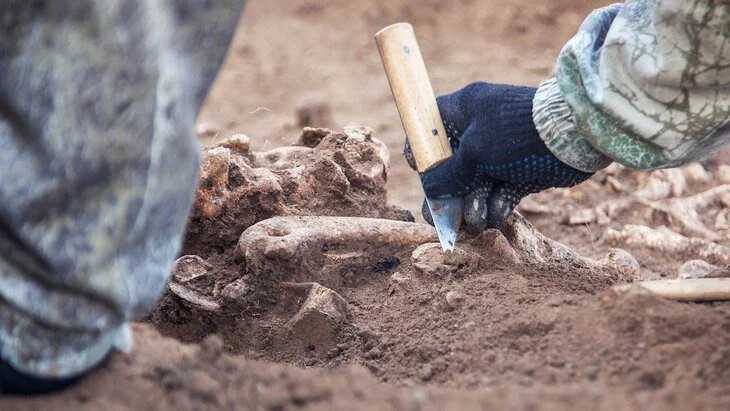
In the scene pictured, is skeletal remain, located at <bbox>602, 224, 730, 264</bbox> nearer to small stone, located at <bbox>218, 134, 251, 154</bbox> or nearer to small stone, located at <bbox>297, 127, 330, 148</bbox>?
small stone, located at <bbox>297, 127, 330, 148</bbox>

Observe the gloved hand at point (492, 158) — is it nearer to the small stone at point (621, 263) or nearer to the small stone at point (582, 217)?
the small stone at point (621, 263)

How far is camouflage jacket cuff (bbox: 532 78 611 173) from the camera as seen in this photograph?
2441mm

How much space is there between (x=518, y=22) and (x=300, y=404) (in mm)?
5597

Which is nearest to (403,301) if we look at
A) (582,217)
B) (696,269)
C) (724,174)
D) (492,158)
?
(492,158)

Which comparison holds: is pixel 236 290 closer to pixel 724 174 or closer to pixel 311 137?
pixel 311 137

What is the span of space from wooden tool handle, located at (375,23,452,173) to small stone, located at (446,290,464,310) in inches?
16.3

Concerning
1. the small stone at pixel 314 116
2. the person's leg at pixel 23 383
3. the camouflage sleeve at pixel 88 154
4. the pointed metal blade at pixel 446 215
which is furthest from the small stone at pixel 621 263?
the small stone at pixel 314 116

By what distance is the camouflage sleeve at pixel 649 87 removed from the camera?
225 centimetres

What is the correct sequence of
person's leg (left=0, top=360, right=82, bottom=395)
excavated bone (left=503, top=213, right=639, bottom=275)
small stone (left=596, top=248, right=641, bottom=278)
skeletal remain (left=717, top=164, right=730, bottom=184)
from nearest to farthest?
person's leg (left=0, top=360, right=82, bottom=395) → excavated bone (left=503, top=213, right=639, bottom=275) → small stone (left=596, top=248, right=641, bottom=278) → skeletal remain (left=717, top=164, right=730, bottom=184)

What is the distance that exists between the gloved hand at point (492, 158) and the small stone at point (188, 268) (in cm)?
72

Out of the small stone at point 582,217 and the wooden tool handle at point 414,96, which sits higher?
the wooden tool handle at point 414,96

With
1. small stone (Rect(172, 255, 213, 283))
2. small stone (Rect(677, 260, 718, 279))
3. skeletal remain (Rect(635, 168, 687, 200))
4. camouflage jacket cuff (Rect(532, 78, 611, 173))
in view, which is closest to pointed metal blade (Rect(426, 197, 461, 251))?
camouflage jacket cuff (Rect(532, 78, 611, 173))

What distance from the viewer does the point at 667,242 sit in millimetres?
3752

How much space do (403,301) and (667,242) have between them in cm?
160
